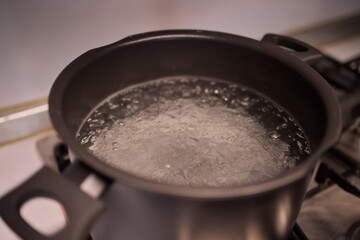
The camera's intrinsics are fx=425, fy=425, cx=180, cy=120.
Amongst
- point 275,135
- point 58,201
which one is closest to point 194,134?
point 275,135

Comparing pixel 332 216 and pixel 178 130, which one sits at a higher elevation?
pixel 178 130

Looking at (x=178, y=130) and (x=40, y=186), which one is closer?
(x=40, y=186)

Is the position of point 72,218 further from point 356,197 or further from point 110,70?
point 356,197

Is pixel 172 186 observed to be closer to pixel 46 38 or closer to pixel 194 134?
pixel 194 134

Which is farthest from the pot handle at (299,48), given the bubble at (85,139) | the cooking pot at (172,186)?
the bubble at (85,139)

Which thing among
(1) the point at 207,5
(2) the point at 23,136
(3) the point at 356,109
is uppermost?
(1) the point at 207,5

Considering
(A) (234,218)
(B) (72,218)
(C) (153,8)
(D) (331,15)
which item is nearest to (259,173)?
(A) (234,218)

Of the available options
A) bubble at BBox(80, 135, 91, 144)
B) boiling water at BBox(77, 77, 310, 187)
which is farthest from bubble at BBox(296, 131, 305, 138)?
bubble at BBox(80, 135, 91, 144)
